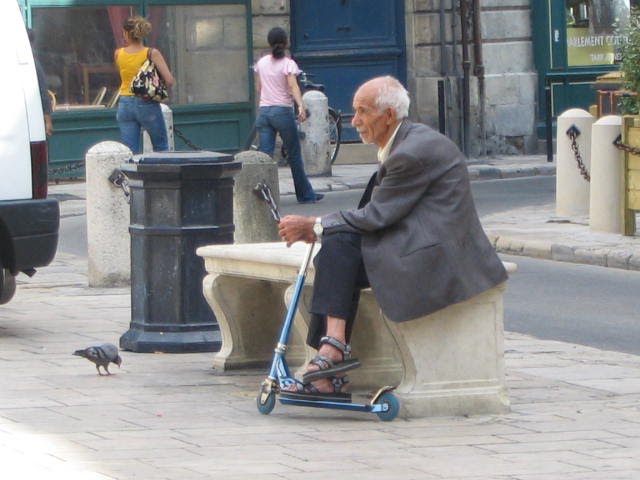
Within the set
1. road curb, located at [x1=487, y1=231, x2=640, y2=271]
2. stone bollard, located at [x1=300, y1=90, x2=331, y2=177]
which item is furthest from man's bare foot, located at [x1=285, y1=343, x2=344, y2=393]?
stone bollard, located at [x1=300, y1=90, x2=331, y2=177]

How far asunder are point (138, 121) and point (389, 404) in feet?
28.0

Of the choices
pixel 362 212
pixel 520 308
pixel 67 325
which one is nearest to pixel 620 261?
pixel 520 308

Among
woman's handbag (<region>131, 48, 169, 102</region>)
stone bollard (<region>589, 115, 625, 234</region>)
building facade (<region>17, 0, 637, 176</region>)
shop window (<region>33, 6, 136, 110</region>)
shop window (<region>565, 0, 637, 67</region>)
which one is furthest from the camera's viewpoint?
shop window (<region>565, 0, 637, 67</region>)

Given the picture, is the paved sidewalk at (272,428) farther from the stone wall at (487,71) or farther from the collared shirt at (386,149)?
the stone wall at (487,71)

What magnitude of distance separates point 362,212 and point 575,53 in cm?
1652

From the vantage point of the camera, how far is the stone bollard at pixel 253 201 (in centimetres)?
1116

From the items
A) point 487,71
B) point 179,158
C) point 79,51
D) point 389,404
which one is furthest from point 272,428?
point 487,71

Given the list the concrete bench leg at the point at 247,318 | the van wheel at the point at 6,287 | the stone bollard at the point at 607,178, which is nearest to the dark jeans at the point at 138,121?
the stone bollard at the point at 607,178

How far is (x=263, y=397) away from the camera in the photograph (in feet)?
22.5

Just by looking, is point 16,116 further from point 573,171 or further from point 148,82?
point 573,171

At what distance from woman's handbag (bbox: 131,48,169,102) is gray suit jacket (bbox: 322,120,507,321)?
811 cm

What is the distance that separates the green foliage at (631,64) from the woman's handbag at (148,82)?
414cm

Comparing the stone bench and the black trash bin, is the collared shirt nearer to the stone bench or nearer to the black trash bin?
the stone bench

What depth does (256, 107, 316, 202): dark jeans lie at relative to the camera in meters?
16.4
